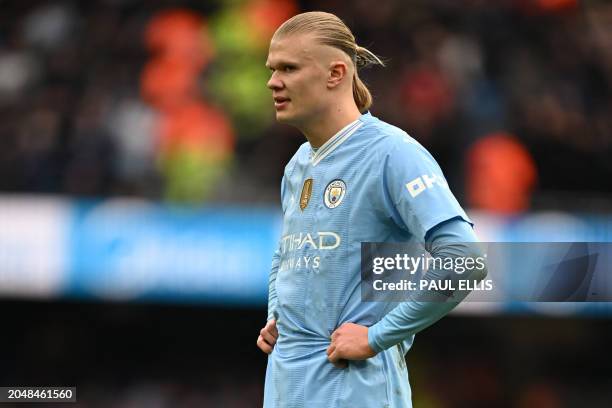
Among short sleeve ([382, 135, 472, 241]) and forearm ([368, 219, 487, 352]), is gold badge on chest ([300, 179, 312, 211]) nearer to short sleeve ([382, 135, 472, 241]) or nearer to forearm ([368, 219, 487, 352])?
short sleeve ([382, 135, 472, 241])

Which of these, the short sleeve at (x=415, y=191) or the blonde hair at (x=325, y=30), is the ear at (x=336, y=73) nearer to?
the blonde hair at (x=325, y=30)

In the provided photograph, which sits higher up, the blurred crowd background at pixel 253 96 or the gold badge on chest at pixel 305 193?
the blurred crowd background at pixel 253 96

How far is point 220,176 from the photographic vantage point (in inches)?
393

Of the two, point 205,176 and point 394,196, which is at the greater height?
point 205,176

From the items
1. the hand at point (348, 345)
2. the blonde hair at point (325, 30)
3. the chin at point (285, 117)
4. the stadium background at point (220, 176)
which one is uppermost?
the stadium background at point (220, 176)

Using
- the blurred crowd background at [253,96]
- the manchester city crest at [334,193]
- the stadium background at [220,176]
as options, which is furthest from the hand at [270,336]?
the blurred crowd background at [253,96]

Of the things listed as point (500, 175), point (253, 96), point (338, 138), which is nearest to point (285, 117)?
point (338, 138)

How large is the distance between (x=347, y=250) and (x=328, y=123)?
1.45 feet

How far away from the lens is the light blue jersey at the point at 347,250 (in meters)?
3.62

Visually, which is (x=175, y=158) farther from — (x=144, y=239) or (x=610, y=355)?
(x=610, y=355)

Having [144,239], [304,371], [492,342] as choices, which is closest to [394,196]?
[304,371]

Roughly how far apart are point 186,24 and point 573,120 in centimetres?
399

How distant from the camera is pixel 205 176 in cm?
986

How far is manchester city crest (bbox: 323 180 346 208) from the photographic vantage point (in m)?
3.76
